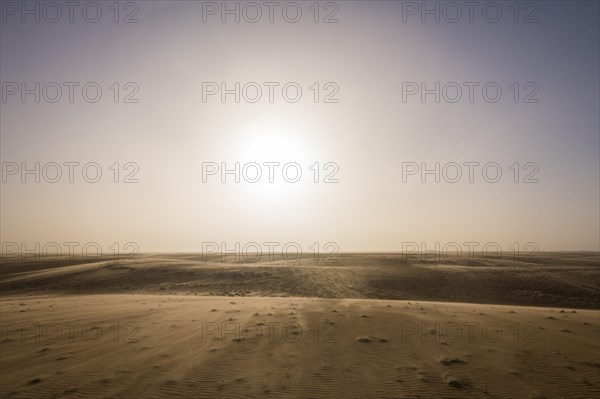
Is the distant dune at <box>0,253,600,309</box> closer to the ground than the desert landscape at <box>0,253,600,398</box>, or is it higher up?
closer to the ground

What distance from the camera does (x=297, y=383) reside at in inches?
374

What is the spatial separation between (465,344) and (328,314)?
22.6ft

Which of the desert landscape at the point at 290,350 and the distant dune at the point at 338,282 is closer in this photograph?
the desert landscape at the point at 290,350

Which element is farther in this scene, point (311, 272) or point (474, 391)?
point (311, 272)

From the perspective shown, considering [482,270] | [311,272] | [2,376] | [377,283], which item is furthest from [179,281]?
[482,270]

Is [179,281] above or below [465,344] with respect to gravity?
below

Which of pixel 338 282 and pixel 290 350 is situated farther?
pixel 338 282

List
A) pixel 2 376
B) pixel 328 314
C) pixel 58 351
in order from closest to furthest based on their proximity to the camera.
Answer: pixel 2 376 < pixel 58 351 < pixel 328 314

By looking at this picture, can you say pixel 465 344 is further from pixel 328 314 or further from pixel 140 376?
pixel 140 376

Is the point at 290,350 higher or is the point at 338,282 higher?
the point at 290,350

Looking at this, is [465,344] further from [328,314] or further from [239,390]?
[239,390]

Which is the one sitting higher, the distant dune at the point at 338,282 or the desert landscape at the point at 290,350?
the desert landscape at the point at 290,350

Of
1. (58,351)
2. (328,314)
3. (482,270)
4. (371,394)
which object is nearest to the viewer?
(371,394)

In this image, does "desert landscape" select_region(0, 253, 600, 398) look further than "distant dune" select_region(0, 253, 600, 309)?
No
